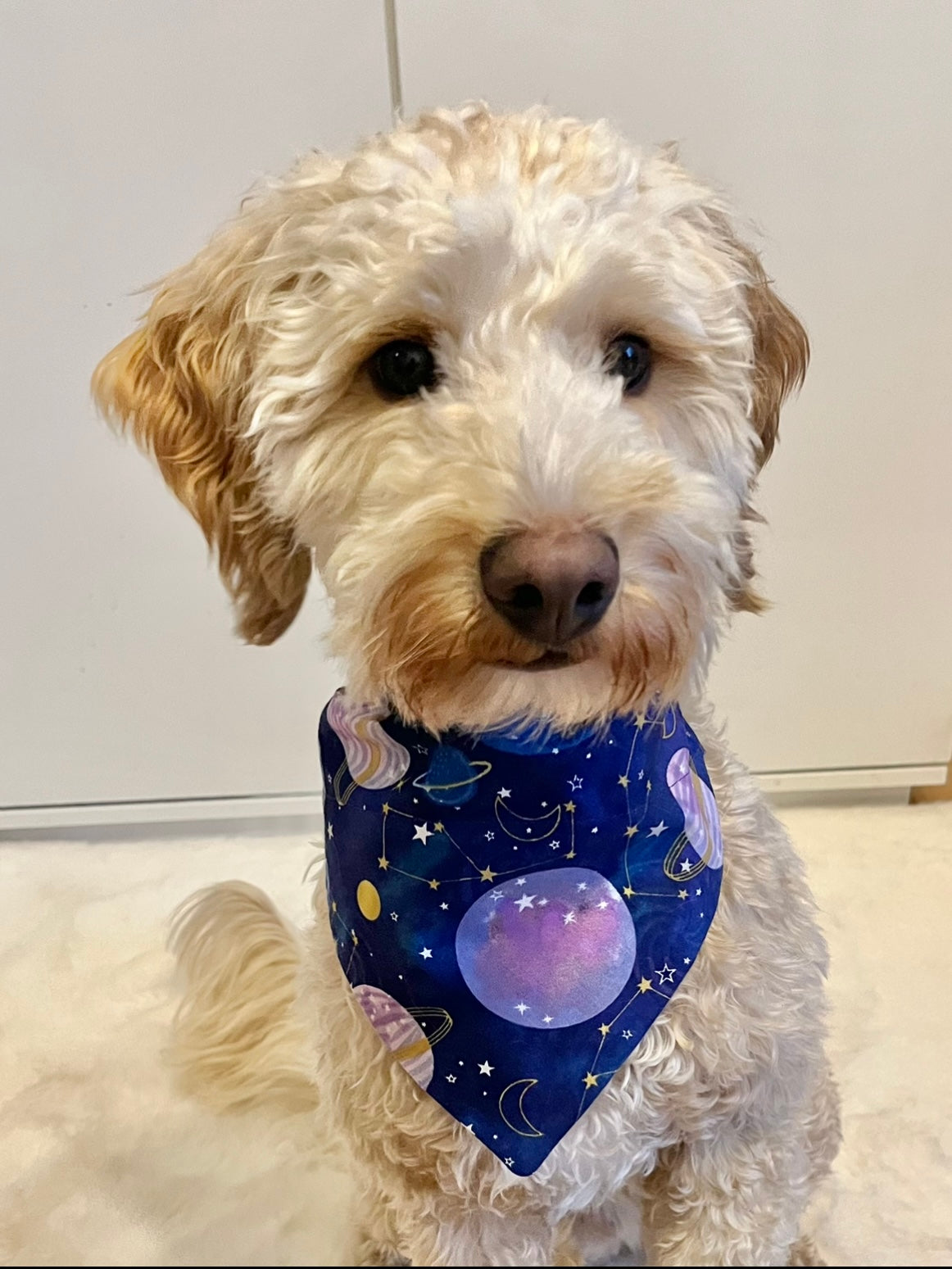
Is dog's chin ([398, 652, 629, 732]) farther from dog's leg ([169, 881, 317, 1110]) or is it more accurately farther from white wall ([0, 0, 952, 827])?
white wall ([0, 0, 952, 827])

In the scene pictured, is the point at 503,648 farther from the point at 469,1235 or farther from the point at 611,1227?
the point at 611,1227

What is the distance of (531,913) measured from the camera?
0.79 metres

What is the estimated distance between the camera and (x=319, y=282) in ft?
2.48

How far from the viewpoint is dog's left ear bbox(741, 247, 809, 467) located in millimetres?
847

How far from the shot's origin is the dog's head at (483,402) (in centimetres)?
63

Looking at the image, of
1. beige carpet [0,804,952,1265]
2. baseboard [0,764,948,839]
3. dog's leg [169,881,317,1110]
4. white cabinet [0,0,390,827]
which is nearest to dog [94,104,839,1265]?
beige carpet [0,804,952,1265]

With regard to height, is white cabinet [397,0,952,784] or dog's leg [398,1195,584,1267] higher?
white cabinet [397,0,952,784]

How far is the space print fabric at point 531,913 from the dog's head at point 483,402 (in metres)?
0.09

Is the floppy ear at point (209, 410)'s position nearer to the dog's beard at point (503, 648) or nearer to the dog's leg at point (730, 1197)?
the dog's beard at point (503, 648)

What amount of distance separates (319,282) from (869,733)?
4.01 feet

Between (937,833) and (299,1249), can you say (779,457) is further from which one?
(299,1249)

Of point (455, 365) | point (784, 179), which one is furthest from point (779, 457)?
point (455, 365)

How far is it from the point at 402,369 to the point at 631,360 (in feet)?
0.57

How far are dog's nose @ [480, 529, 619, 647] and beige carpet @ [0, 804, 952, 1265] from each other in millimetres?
320
